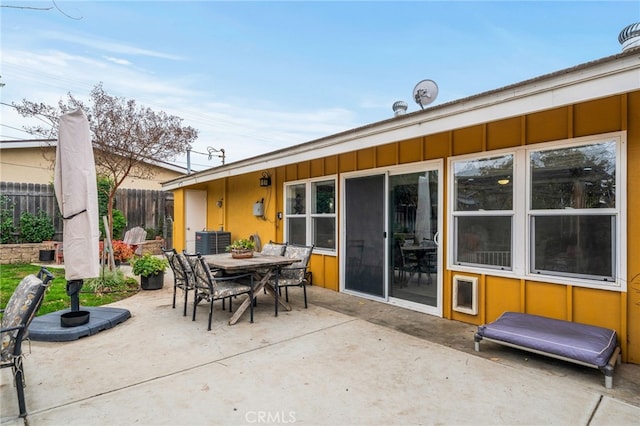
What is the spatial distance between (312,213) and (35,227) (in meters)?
7.84

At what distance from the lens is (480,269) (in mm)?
3928

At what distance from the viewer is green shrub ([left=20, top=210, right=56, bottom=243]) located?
8.77 metres

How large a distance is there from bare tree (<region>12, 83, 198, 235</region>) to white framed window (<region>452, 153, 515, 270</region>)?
18.7 feet

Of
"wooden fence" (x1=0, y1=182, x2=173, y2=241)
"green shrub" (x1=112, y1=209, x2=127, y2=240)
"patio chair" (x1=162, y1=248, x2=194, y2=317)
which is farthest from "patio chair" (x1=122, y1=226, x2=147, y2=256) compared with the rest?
"patio chair" (x1=162, y1=248, x2=194, y2=317)

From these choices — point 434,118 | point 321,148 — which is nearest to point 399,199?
point 321,148

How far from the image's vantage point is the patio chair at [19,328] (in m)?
2.09

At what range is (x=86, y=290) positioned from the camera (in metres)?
5.64

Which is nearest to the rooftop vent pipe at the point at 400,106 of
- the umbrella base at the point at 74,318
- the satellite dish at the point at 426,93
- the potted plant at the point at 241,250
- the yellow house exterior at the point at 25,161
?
the satellite dish at the point at 426,93

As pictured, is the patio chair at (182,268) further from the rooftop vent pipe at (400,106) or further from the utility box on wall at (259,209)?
the rooftop vent pipe at (400,106)

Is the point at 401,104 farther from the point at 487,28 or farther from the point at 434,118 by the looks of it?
the point at 487,28

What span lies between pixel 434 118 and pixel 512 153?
1.00m

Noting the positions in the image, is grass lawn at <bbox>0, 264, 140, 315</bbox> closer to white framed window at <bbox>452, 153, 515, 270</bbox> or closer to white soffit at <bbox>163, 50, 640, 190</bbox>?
white soffit at <bbox>163, 50, 640, 190</bbox>

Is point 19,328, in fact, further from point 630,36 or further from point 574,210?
point 630,36

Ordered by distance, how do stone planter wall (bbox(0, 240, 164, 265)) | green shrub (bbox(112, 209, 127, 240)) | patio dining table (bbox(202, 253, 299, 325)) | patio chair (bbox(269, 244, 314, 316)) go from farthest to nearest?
green shrub (bbox(112, 209, 127, 240))
stone planter wall (bbox(0, 240, 164, 265))
patio chair (bbox(269, 244, 314, 316))
patio dining table (bbox(202, 253, 299, 325))
